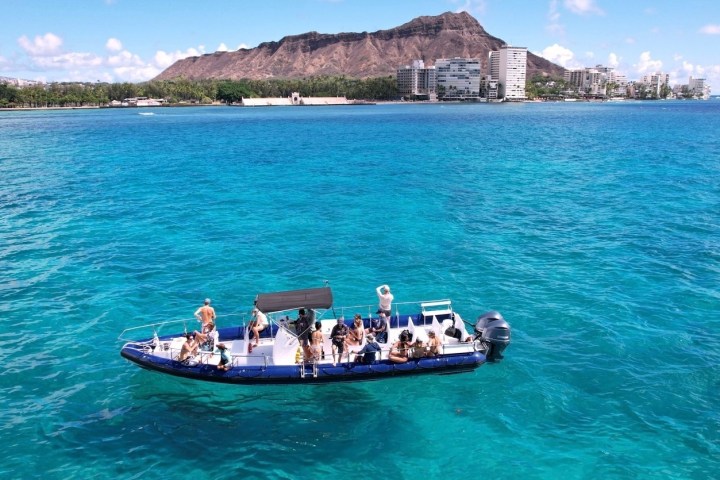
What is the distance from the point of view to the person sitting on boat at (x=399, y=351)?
1931cm

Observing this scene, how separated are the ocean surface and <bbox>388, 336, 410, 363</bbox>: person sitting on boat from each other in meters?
1.37

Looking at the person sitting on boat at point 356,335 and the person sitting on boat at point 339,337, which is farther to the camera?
the person sitting on boat at point 356,335

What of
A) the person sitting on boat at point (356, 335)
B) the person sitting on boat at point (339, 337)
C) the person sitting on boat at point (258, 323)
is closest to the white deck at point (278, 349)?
the person sitting on boat at point (356, 335)

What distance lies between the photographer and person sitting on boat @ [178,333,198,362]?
19297 mm

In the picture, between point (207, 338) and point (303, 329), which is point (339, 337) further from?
point (207, 338)

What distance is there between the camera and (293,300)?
1978cm

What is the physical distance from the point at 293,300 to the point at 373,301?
8.01m

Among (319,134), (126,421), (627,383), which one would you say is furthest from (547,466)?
(319,134)

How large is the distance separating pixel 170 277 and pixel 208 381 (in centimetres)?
1305

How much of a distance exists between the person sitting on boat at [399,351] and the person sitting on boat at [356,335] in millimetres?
1502

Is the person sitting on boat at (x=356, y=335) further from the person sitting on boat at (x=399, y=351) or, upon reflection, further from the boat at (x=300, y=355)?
the person sitting on boat at (x=399, y=351)

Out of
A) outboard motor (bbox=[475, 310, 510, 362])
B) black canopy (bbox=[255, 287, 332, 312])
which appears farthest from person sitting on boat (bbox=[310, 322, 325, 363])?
outboard motor (bbox=[475, 310, 510, 362])

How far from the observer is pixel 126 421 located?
18.0 meters

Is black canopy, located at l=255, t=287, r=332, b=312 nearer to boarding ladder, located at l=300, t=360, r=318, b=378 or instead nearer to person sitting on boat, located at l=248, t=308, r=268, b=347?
person sitting on boat, located at l=248, t=308, r=268, b=347
